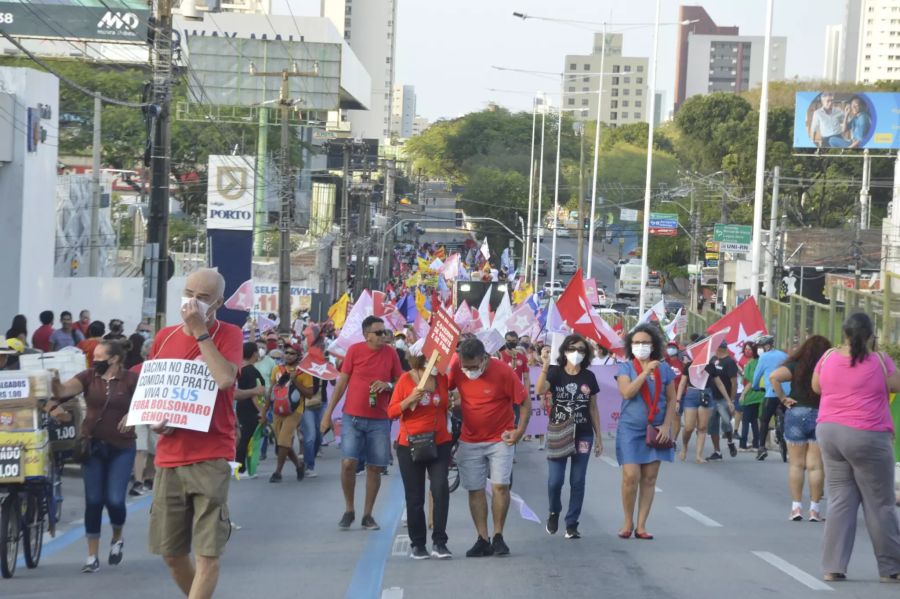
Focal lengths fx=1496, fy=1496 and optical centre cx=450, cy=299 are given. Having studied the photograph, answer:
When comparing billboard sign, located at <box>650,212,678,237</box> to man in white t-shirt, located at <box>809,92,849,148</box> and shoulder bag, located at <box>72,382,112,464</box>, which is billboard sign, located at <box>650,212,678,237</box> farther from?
shoulder bag, located at <box>72,382,112,464</box>

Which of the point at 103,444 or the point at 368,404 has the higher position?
the point at 368,404

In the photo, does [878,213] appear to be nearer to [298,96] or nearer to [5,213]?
[298,96]

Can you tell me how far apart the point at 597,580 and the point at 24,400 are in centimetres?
420

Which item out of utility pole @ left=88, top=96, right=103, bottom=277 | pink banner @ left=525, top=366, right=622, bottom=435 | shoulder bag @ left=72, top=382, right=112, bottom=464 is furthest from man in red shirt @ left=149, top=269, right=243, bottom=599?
utility pole @ left=88, top=96, right=103, bottom=277

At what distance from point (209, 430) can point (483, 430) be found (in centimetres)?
397

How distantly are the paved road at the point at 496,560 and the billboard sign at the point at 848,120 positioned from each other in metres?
54.1

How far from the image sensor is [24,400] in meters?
10.6

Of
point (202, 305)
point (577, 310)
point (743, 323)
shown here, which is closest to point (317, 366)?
point (577, 310)

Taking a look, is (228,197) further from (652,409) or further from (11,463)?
(11,463)

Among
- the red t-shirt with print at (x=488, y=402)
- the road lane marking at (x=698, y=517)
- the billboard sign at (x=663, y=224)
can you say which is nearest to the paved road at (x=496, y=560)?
the road lane marking at (x=698, y=517)

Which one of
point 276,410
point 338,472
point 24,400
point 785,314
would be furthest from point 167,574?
point 785,314

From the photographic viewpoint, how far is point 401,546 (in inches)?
467

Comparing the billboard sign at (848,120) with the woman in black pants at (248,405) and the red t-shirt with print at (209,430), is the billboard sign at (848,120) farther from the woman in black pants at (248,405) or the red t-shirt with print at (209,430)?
the red t-shirt with print at (209,430)

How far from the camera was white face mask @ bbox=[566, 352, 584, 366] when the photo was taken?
12148 millimetres
